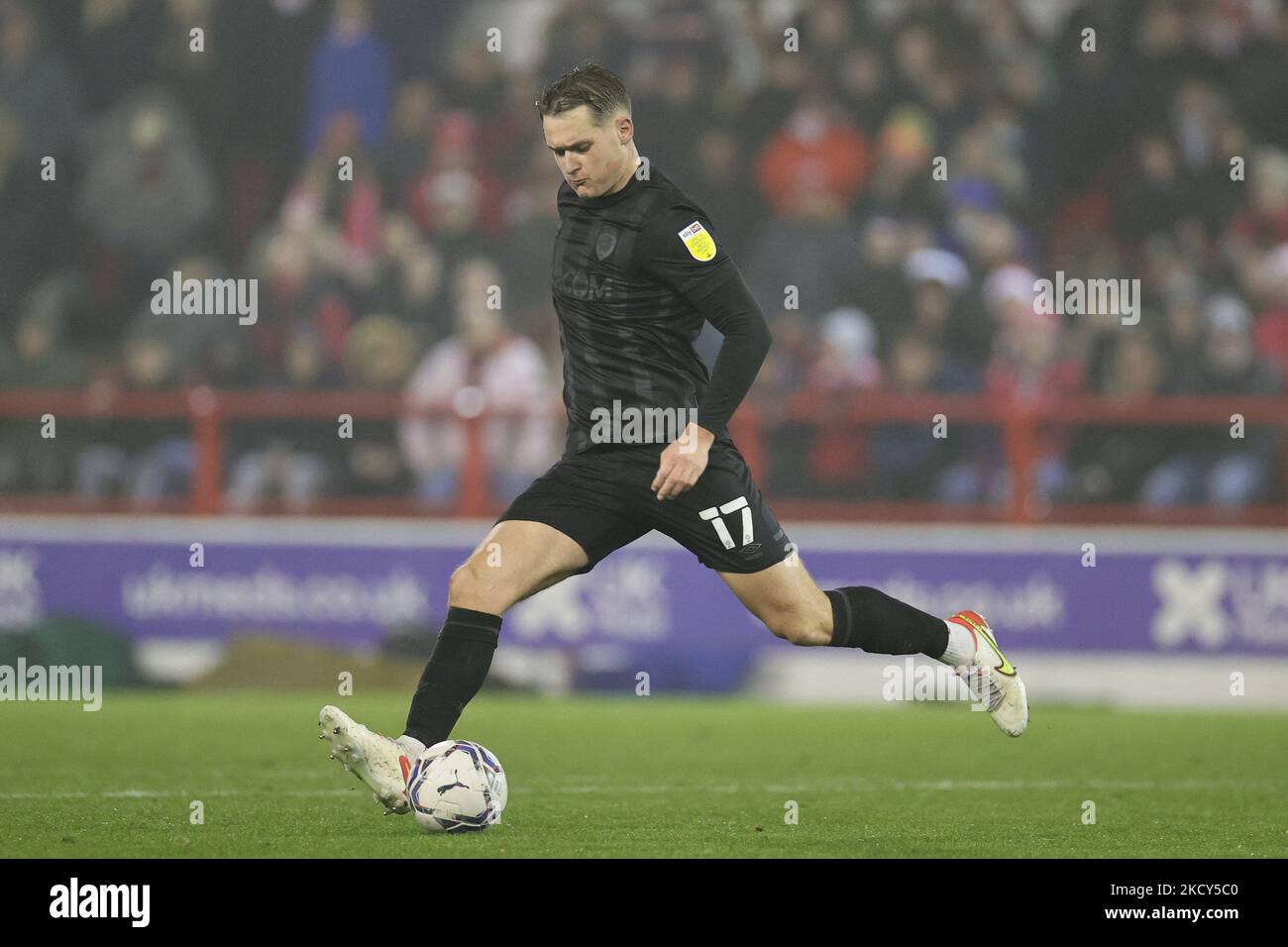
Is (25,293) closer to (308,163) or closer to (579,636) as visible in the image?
(308,163)

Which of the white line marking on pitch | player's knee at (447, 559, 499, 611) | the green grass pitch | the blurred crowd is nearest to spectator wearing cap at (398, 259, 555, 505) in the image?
the blurred crowd

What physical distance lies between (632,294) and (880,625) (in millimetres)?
1326

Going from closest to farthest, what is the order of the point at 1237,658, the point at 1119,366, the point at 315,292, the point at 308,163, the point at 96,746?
the point at 96,746
the point at 1237,658
the point at 1119,366
the point at 315,292
the point at 308,163

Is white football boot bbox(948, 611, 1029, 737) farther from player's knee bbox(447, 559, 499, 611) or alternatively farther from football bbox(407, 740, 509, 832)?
football bbox(407, 740, 509, 832)

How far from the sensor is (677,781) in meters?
7.61

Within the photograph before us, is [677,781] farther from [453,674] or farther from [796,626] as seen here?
[453,674]

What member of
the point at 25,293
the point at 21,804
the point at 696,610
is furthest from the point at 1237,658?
the point at 25,293

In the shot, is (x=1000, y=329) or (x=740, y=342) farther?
(x=1000, y=329)

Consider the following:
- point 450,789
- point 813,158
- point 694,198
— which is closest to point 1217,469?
point 813,158

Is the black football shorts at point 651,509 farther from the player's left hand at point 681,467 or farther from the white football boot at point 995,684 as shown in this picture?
the white football boot at point 995,684

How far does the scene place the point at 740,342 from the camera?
5953mm

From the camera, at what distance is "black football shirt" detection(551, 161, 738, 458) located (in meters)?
5.97

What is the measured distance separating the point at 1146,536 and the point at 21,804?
7.09m

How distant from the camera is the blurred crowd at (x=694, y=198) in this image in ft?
39.0
